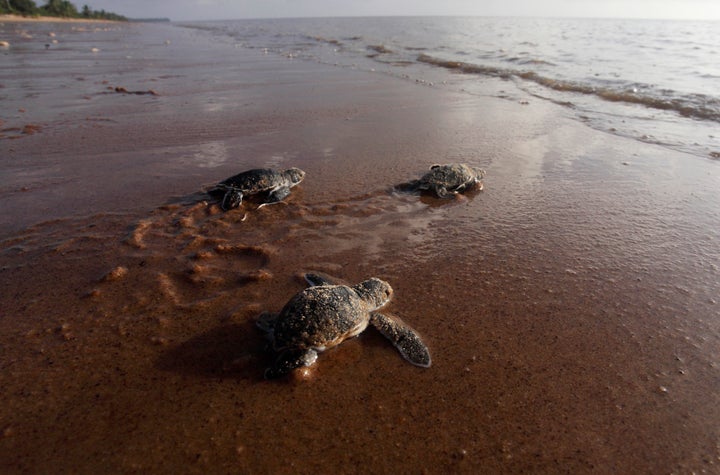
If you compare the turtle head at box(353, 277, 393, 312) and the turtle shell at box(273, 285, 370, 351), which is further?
the turtle head at box(353, 277, 393, 312)

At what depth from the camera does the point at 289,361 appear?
2893 millimetres

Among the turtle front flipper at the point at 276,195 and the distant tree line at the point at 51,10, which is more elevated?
the distant tree line at the point at 51,10

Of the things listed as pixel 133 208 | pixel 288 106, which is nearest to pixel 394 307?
pixel 133 208

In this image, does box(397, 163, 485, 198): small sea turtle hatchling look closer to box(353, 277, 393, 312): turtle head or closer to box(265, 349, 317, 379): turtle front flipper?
box(353, 277, 393, 312): turtle head

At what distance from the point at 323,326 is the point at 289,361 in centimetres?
36

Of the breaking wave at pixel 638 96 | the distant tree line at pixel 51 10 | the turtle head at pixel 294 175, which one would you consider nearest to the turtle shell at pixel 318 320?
the turtle head at pixel 294 175

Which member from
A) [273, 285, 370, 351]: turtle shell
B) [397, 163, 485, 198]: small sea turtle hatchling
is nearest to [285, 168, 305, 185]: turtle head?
[397, 163, 485, 198]: small sea turtle hatchling

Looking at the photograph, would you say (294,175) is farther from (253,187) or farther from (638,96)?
(638,96)

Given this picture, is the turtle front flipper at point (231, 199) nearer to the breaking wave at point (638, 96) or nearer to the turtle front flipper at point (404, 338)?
the turtle front flipper at point (404, 338)

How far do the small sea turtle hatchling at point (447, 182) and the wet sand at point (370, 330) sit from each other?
0.21 meters

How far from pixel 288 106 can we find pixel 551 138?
6787 mm

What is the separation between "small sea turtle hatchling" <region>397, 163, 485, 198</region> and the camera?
5691 millimetres

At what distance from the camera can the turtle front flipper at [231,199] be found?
5.20m

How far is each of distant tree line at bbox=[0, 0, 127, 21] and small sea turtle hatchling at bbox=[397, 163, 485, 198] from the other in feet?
232
